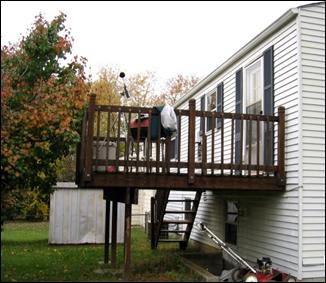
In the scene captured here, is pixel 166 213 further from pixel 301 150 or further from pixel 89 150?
pixel 301 150

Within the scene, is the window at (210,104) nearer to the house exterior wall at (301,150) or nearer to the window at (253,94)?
the window at (253,94)

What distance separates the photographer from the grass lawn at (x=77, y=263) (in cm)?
810

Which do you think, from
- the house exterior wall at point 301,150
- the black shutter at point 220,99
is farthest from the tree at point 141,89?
the house exterior wall at point 301,150

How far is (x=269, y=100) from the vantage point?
9.23 metres

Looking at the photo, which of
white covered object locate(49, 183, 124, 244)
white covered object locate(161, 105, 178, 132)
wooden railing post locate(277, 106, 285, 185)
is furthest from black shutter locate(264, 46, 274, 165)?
white covered object locate(49, 183, 124, 244)

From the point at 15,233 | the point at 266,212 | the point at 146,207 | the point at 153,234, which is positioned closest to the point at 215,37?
the point at 146,207

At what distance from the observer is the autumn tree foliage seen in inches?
315

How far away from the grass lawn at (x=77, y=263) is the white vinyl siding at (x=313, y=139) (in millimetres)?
2000

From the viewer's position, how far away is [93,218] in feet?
48.1

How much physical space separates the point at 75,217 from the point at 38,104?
6892 millimetres

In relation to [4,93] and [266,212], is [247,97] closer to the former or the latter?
[266,212]

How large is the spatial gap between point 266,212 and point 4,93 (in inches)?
207

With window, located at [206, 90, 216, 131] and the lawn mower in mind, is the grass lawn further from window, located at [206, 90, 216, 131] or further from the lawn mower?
window, located at [206, 90, 216, 131]

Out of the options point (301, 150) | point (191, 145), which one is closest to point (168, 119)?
point (191, 145)
